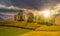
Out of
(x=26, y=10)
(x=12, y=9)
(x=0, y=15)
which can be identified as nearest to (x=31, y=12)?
(x=26, y=10)

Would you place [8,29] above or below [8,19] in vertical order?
below

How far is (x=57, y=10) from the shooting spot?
3764mm

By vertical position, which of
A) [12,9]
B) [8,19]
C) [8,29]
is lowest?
[8,29]

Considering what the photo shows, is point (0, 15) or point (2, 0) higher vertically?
point (2, 0)

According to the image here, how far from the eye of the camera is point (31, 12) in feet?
12.5

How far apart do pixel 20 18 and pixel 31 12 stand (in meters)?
0.30

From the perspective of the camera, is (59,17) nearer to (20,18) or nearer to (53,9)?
(53,9)

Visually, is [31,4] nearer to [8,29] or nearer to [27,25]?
[27,25]

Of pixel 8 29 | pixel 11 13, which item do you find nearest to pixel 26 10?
pixel 11 13

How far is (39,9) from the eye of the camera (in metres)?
3.81

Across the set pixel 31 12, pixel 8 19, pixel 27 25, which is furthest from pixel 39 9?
pixel 8 19

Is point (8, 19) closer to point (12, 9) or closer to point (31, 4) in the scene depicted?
point (12, 9)

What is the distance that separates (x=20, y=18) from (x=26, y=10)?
24 centimetres

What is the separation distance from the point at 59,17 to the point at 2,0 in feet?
4.64
